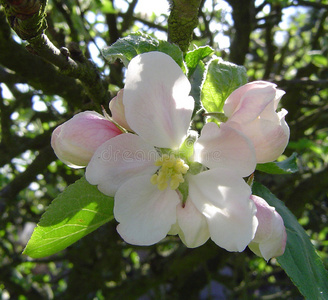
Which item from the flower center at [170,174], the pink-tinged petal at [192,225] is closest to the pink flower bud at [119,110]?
the flower center at [170,174]

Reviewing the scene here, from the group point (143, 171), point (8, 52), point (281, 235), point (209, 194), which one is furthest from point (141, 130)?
point (8, 52)

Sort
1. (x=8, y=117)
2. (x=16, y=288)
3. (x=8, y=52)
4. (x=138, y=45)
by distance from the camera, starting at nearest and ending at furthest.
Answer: (x=138, y=45) → (x=8, y=52) → (x=8, y=117) → (x=16, y=288)

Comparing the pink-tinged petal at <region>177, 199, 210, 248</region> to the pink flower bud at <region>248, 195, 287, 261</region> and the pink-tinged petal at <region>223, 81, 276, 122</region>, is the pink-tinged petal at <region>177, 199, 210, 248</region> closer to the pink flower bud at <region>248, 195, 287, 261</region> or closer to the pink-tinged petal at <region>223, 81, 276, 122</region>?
the pink flower bud at <region>248, 195, 287, 261</region>

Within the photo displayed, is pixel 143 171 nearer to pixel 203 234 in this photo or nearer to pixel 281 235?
pixel 203 234

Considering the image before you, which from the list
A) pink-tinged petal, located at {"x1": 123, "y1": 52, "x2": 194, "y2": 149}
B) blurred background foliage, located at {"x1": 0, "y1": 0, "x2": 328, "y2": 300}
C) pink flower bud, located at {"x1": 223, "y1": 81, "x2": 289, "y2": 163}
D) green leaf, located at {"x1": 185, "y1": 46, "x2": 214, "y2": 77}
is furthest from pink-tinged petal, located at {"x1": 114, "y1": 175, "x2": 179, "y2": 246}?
blurred background foliage, located at {"x1": 0, "y1": 0, "x2": 328, "y2": 300}

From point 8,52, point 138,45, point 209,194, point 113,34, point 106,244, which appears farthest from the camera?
point 106,244

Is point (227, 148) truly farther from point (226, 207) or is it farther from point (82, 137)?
point (82, 137)

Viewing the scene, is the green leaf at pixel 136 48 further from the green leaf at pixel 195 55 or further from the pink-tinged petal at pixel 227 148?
the pink-tinged petal at pixel 227 148

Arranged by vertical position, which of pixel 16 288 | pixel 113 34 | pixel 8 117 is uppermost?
pixel 113 34
